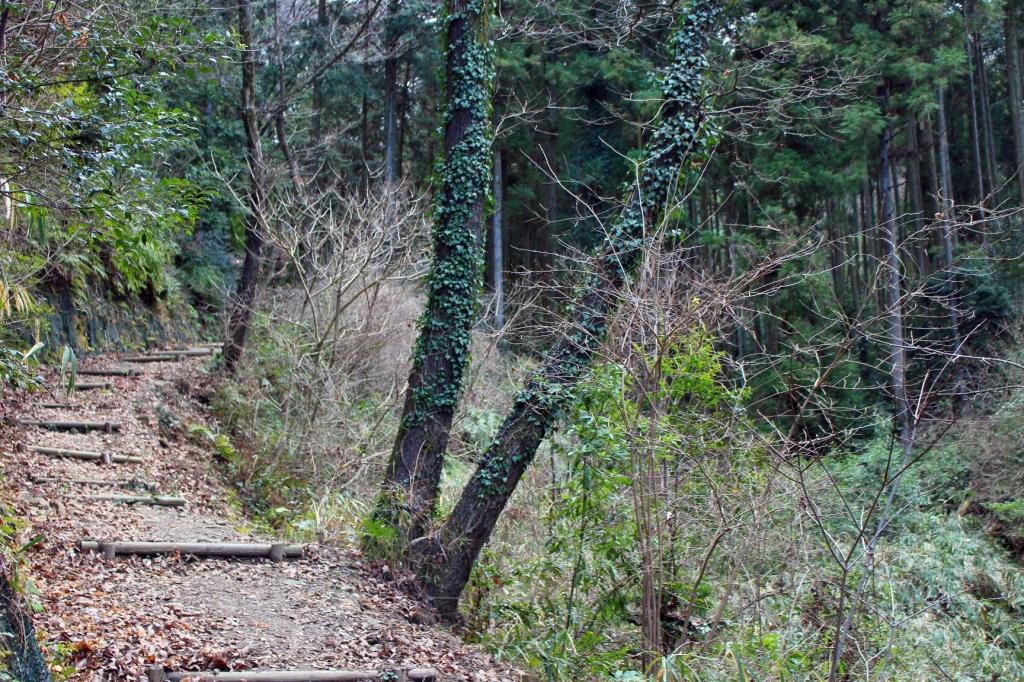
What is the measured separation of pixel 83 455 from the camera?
→ 840 centimetres

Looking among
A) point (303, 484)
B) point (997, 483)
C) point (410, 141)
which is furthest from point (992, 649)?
point (410, 141)

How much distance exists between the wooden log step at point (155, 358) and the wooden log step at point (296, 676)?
343 inches

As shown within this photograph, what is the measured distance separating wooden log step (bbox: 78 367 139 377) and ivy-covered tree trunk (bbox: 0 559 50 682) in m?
7.89

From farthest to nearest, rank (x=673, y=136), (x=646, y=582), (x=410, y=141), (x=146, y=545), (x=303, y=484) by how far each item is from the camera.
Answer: (x=410, y=141) < (x=303, y=484) < (x=673, y=136) < (x=146, y=545) < (x=646, y=582)

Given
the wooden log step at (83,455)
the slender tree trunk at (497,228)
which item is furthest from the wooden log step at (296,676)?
the slender tree trunk at (497,228)

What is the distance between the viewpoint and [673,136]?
698 centimetres

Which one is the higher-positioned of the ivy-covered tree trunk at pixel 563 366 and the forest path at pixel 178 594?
the ivy-covered tree trunk at pixel 563 366

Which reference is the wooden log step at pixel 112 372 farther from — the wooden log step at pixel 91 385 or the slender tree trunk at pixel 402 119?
the slender tree trunk at pixel 402 119

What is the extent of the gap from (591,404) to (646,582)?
1535 millimetres

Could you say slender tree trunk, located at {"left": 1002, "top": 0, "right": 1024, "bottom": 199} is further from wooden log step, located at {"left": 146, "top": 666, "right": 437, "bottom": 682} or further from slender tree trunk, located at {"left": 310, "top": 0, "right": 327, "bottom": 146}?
wooden log step, located at {"left": 146, "top": 666, "right": 437, "bottom": 682}

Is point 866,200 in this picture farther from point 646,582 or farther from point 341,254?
point 646,582

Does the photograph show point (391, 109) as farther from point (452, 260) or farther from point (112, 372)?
point (452, 260)

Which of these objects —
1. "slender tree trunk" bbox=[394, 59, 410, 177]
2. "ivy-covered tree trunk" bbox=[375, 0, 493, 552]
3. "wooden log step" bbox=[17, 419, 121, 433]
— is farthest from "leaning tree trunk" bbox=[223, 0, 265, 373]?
"slender tree trunk" bbox=[394, 59, 410, 177]

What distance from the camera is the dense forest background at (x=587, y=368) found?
5270mm
